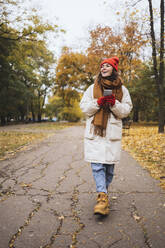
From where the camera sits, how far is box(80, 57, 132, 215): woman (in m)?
2.79

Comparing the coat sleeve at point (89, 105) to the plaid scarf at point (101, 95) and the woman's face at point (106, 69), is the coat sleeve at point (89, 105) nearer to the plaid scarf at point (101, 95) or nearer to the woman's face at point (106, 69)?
the plaid scarf at point (101, 95)

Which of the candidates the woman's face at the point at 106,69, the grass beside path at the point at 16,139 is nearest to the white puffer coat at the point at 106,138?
the woman's face at the point at 106,69

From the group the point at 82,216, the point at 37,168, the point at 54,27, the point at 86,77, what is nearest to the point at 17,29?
the point at 54,27

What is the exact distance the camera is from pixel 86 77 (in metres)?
30.2

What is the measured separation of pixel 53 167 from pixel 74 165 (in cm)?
58

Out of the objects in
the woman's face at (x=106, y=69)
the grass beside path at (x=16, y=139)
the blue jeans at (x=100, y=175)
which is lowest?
the grass beside path at (x=16, y=139)

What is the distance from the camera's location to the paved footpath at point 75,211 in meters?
2.21

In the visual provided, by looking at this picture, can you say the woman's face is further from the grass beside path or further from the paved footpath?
the grass beside path

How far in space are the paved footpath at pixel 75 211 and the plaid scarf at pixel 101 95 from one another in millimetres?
1159

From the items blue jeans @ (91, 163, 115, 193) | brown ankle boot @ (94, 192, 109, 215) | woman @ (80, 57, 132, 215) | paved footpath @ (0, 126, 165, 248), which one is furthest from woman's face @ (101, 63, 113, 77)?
paved footpath @ (0, 126, 165, 248)

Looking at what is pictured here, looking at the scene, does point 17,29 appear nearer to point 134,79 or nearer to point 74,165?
point 74,165

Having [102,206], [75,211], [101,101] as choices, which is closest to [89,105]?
[101,101]

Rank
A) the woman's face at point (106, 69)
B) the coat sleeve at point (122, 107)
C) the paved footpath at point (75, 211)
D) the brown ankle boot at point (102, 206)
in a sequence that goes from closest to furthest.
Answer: the paved footpath at point (75, 211), the brown ankle boot at point (102, 206), the coat sleeve at point (122, 107), the woman's face at point (106, 69)

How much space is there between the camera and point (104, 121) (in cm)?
281
